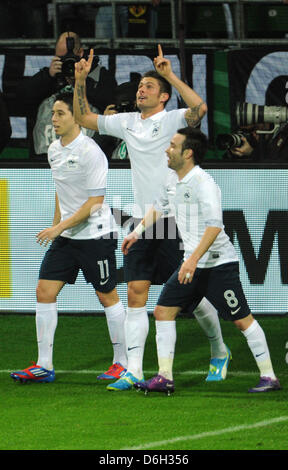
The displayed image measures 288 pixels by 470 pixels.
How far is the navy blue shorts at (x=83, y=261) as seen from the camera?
857 centimetres

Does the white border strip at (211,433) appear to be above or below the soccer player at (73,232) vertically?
below

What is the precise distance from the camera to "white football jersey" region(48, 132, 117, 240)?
8.50m

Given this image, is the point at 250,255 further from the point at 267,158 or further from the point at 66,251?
the point at 66,251

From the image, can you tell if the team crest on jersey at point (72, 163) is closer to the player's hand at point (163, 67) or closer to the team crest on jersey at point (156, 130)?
the team crest on jersey at point (156, 130)

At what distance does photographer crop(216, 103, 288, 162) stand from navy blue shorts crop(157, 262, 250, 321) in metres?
3.55

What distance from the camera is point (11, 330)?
10797 mm

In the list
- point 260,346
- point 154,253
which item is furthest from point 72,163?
point 260,346

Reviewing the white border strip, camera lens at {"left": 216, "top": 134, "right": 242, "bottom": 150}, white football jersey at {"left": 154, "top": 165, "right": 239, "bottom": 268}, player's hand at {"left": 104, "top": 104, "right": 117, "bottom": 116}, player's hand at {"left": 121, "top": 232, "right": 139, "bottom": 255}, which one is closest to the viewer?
the white border strip

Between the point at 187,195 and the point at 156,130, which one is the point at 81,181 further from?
the point at 187,195

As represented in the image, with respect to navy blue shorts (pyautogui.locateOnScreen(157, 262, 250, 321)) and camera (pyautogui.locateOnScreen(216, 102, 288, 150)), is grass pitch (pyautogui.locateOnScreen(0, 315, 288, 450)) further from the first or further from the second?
camera (pyautogui.locateOnScreen(216, 102, 288, 150))

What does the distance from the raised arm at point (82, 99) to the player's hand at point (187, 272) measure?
162 centimetres

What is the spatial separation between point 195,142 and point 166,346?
1.41 metres

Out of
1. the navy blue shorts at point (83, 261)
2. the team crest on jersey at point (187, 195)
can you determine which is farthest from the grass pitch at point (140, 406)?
the team crest on jersey at point (187, 195)

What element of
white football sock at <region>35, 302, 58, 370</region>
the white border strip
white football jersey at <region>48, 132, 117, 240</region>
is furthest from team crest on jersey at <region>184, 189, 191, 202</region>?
the white border strip
